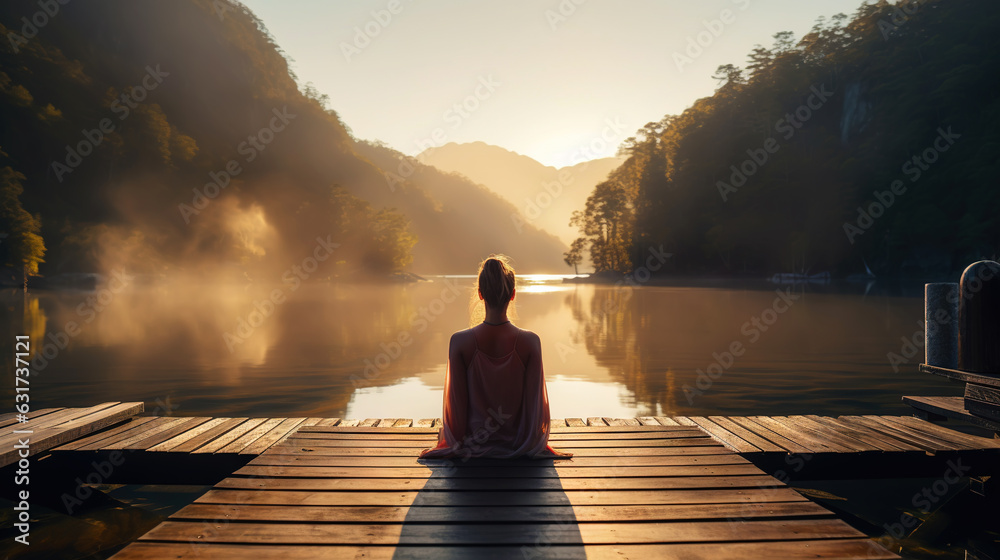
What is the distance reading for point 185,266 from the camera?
60.7 meters

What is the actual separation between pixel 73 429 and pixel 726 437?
616 centimetres

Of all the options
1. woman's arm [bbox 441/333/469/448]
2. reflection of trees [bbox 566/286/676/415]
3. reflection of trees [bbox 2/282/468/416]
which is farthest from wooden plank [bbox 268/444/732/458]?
reflection of trees [bbox 2/282/468/416]

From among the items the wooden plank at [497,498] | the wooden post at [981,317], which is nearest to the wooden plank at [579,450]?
the wooden plank at [497,498]

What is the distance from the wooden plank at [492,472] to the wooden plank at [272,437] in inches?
40.6

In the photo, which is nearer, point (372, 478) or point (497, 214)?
point (372, 478)

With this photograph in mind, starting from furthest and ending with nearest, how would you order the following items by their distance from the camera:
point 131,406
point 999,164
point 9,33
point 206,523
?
point 9,33 → point 999,164 → point 131,406 → point 206,523

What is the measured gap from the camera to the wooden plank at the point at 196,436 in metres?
4.96

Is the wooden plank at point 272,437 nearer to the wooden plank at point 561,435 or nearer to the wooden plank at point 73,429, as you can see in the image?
the wooden plank at point 561,435

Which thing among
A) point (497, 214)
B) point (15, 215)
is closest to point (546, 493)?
point (15, 215)

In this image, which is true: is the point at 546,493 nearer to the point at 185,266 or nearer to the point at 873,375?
the point at 873,375

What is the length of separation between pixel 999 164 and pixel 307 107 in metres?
93.6

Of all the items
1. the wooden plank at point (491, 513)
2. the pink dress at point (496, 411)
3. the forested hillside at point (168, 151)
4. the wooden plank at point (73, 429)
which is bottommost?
the wooden plank at point (73, 429)

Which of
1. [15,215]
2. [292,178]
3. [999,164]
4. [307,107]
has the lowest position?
[15,215]

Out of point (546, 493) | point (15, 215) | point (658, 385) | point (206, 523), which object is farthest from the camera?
point (15, 215)
